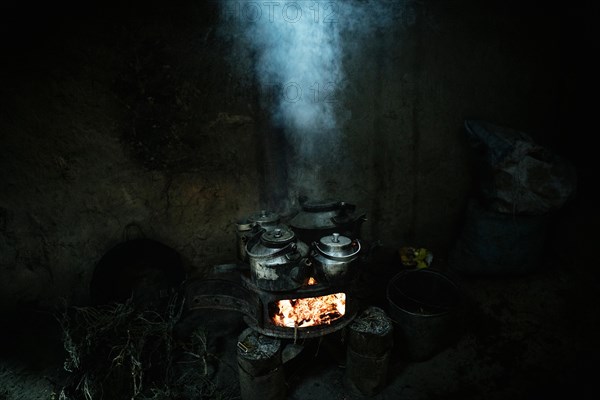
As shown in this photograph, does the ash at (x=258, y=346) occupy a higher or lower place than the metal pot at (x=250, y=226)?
lower

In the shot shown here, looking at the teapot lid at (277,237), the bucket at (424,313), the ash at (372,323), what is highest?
the teapot lid at (277,237)

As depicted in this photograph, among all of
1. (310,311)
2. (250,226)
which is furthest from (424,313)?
(250,226)

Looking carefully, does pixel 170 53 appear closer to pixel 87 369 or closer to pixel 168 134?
pixel 168 134

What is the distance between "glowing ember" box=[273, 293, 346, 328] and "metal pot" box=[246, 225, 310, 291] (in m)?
0.46

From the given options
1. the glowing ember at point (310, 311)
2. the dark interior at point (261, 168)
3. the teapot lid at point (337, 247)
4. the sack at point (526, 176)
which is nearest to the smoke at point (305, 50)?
the dark interior at point (261, 168)

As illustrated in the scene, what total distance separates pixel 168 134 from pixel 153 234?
1.41 m

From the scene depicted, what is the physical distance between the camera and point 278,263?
2.83m

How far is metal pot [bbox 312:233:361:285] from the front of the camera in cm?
288

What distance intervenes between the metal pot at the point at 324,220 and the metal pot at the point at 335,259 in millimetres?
237

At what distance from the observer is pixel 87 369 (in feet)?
10.3

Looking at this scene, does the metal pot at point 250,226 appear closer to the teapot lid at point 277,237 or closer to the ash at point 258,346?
the teapot lid at point 277,237

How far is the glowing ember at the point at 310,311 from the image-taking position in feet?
10.7

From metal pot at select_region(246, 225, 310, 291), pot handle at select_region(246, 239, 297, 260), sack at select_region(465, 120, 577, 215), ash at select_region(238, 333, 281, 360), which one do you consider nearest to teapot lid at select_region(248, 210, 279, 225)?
metal pot at select_region(246, 225, 310, 291)

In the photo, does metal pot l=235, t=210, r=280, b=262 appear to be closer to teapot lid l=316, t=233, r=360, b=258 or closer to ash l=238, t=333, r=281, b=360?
teapot lid l=316, t=233, r=360, b=258
